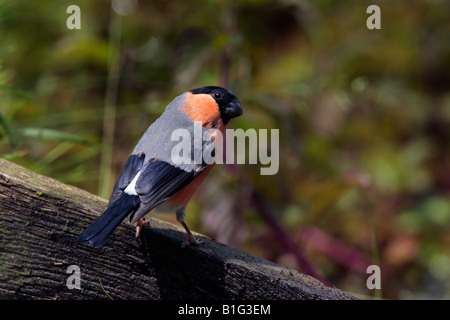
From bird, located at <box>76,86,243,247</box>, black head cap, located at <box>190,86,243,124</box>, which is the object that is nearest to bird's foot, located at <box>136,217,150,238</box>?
bird, located at <box>76,86,243,247</box>

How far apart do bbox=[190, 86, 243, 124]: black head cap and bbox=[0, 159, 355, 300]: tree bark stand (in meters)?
0.83

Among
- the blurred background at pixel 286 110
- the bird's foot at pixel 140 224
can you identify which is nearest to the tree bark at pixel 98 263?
the bird's foot at pixel 140 224

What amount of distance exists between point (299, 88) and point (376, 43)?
3.57ft

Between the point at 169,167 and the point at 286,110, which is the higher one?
the point at 286,110

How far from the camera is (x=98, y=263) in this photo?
2.00m

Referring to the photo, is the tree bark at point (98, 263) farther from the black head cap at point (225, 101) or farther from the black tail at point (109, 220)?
the black head cap at point (225, 101)

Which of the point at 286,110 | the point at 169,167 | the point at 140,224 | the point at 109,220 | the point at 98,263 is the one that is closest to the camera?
the point at 109,220

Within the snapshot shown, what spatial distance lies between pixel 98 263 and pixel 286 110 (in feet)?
4.38

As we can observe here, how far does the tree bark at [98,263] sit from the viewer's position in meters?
1.94

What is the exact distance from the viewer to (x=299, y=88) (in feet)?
11.6

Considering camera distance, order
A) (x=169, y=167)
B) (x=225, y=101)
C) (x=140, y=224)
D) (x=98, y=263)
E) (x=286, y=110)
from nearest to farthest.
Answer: (x=98, y=263) < (x=140, y=224) < (x=169, y=167) < (x=225, y=101) < (x=286, y=110)

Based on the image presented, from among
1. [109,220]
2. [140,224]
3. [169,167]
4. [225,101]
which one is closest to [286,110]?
[225,101]

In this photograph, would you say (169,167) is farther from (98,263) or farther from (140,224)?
(98,263)

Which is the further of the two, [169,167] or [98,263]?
[169,167]
